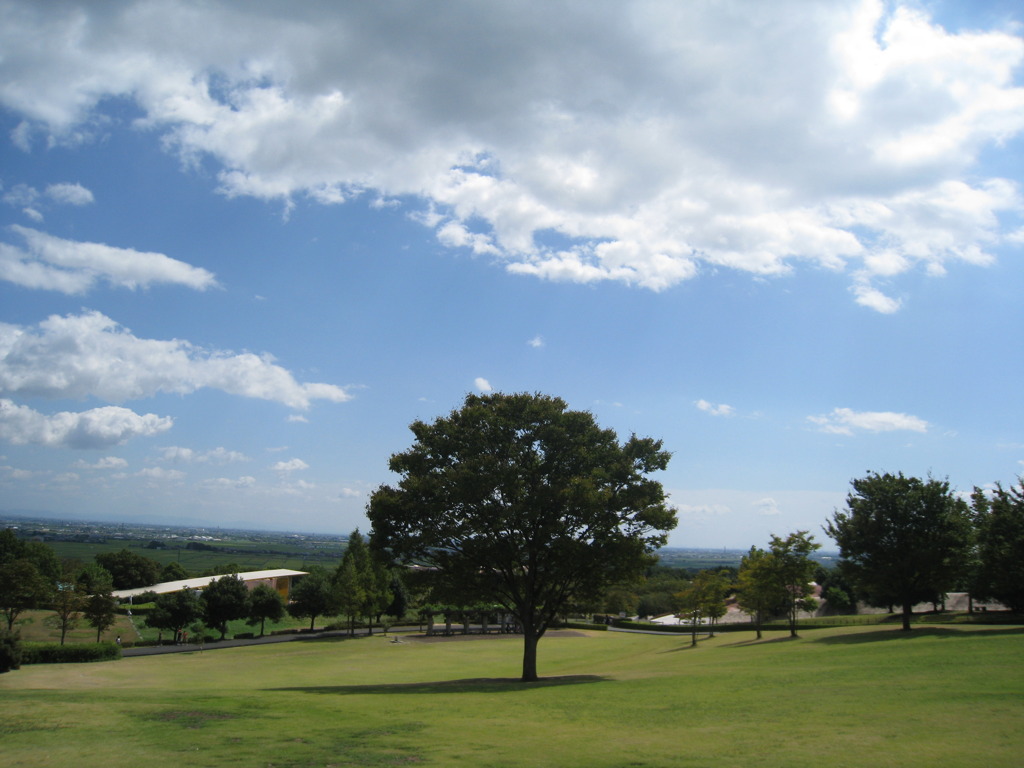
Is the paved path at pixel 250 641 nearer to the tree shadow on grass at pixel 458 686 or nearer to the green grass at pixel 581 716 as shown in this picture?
the green grass at pixel 581 716

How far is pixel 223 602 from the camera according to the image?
54250mm

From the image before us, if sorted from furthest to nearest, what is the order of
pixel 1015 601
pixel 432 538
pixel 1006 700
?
pixel 1015 601 < pixel 432 538 < pixel 1006 700

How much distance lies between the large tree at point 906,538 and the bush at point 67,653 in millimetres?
43734

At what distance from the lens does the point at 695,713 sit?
52.1 feet

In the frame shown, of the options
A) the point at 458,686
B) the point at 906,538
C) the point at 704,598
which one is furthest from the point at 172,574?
the point at 906,538

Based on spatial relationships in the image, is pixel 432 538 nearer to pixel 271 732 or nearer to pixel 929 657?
pixel 271 732

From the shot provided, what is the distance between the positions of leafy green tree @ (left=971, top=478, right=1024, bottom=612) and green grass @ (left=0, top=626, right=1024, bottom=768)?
19.5 feet

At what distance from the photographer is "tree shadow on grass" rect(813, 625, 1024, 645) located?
103 feet

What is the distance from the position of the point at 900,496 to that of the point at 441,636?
39750 mm

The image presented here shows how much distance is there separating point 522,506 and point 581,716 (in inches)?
412

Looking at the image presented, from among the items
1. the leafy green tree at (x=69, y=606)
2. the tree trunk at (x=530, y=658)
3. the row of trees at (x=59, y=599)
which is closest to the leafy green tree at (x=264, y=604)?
the row of trees at (x=59, y=599)

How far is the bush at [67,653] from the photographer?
1267 inches

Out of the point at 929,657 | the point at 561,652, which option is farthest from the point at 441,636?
the point at 929,657

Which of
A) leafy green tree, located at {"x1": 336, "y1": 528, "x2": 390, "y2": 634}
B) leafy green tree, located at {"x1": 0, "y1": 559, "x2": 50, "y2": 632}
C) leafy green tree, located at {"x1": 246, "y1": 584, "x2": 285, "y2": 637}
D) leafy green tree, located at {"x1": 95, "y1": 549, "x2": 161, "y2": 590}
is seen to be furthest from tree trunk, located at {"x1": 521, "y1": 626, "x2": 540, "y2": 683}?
leafy green tree, located at {"x1": 95, "y1": 549, "x2": 161, "y2": 590}
